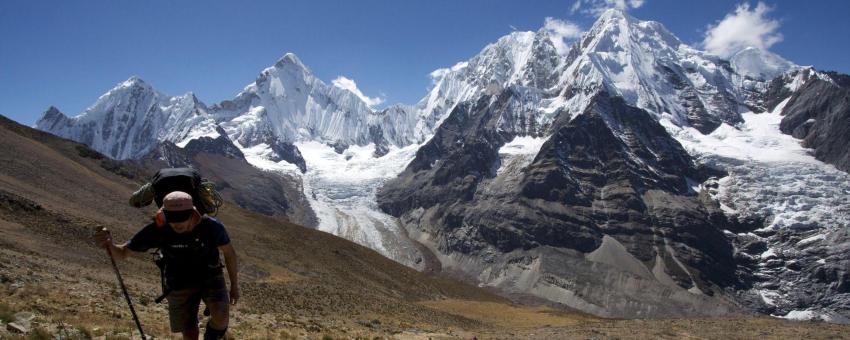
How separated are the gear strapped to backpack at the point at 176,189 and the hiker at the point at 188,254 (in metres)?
0.25

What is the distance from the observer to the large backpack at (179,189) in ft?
31.3

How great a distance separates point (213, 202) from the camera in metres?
9.91

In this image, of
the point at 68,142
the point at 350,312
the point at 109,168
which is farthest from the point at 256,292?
the point at 68,142

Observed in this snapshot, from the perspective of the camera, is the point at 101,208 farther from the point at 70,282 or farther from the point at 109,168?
the point at 70,282

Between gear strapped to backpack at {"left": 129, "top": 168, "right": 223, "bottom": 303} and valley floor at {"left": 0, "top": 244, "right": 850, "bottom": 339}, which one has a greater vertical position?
gear strapped to backpack at {"left": 129, "top": 168, "right": 223, "bottom": 303}

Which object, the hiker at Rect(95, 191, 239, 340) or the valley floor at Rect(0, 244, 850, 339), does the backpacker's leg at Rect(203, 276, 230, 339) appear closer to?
the hiker at Rect(95, 191, 239, 340)

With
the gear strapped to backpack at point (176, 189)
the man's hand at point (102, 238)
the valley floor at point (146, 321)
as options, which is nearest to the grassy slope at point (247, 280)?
the valley floor at point (146, 321)

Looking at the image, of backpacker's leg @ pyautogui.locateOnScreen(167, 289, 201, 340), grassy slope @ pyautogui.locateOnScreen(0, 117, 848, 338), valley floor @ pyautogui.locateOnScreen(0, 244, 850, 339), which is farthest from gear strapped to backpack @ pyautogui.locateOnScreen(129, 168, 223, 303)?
grassy slope @ pyautogui.locateOnScreen(0, 117, 848, 338)

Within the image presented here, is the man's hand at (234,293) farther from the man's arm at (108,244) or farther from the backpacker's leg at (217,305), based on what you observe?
the man's arm at (108,244)

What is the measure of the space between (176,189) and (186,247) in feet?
3.47

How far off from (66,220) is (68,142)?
178 ft

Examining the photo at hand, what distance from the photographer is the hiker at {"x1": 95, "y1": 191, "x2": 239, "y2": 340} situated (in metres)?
8.75

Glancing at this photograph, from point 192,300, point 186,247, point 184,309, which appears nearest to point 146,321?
point 184,309

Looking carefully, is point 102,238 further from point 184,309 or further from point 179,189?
point 184,309
